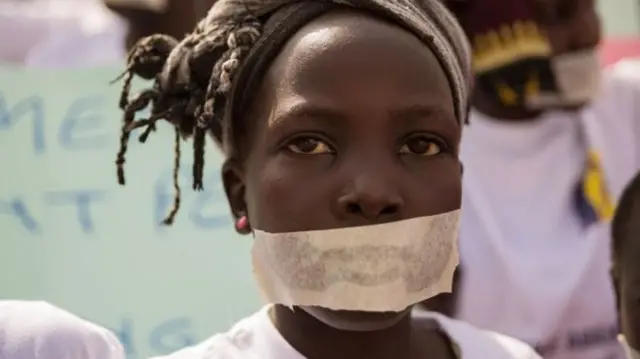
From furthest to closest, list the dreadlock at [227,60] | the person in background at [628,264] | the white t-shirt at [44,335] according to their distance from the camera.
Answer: the person in background at [628,264], the dreadlock at [227,60], the white t-shirt at [44,335]

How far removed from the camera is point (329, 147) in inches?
31.4

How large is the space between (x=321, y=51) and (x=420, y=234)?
18cm

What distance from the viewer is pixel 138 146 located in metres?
1.10

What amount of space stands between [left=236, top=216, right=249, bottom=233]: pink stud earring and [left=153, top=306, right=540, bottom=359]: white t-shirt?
9 centimetres

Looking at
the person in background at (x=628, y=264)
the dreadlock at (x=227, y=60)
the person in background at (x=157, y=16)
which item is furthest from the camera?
the person in background at (x=157, y=16)

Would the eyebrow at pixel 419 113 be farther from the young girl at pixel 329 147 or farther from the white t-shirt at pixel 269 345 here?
the white t-shirt at pixel 269 345

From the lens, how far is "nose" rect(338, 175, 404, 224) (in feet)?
2.48

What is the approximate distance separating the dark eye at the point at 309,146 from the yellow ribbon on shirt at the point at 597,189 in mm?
720

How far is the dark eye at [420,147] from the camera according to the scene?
2.68 feet

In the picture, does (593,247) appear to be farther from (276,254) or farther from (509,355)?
(276,254)

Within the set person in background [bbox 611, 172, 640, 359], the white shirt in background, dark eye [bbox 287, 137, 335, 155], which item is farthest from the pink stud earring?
the white shirt in background

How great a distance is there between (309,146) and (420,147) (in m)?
0.10

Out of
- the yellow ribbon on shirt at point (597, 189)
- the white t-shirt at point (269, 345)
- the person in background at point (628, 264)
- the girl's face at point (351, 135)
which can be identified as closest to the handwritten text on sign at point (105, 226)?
the white t-shirt at point (269, 345)

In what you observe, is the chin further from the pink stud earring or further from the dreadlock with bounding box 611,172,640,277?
the dreadlock with bounding box 611,172,640,277
